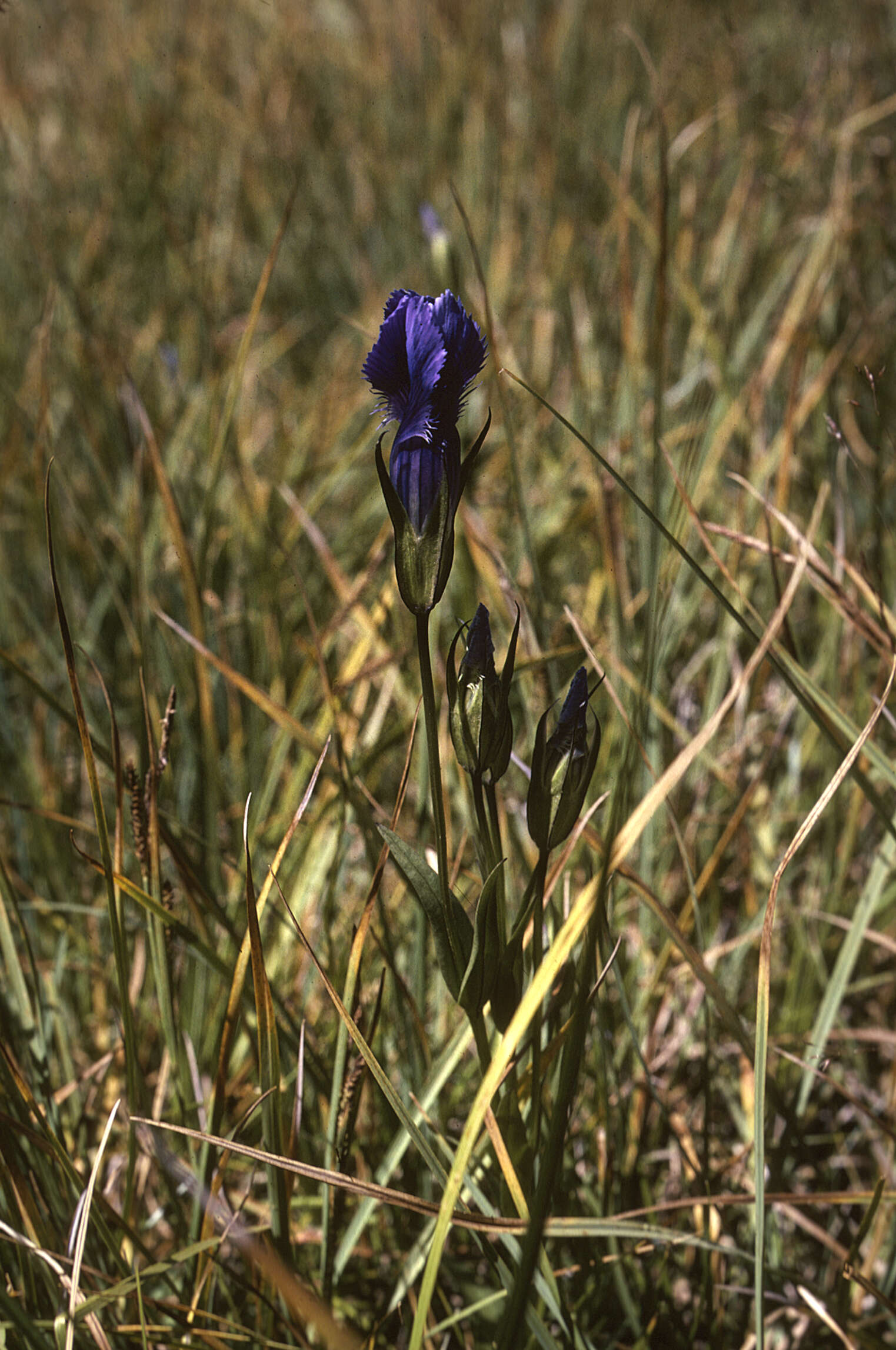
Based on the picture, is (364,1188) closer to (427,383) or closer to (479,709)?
(479,709)

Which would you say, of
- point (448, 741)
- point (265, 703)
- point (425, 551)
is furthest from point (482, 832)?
point (448, 741)

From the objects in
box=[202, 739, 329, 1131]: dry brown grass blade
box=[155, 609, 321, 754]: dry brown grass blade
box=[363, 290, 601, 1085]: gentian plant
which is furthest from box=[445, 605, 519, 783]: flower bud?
box=[155, 609, 321, 754]: dry brown grass blade

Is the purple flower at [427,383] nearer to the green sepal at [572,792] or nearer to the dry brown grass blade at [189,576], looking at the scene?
the green sepal at [572,792]

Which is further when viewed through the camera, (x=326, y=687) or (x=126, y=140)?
(x=126, y=140)

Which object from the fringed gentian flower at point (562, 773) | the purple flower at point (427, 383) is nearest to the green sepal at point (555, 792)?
the fringed gentian flower at point (562, 773)

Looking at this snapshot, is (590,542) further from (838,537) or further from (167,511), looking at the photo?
(167,511)

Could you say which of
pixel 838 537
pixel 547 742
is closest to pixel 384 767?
pixel 838 537
